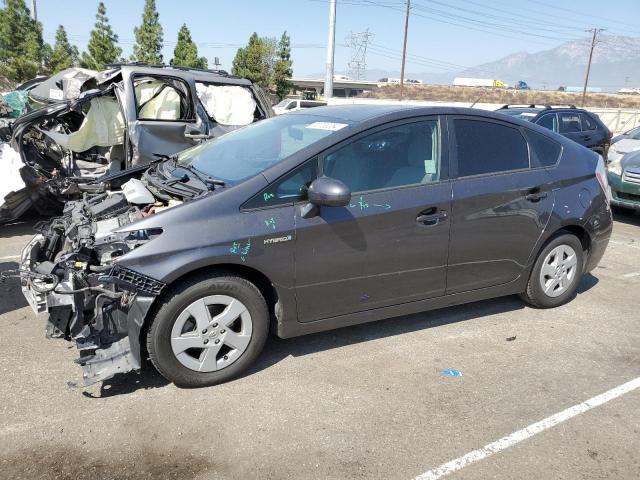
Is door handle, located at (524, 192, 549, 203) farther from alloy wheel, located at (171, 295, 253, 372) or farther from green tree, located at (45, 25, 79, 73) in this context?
green tree, located at (45, 25, 79, 73)

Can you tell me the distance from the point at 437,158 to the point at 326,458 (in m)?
2.23

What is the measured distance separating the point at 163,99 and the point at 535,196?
4.95 m

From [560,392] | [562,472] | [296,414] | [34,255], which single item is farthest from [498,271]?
[34,255]

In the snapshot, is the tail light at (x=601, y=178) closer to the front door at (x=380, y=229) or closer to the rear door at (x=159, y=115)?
the front door at (x=380, y=229)

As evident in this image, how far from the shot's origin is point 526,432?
2910 mm

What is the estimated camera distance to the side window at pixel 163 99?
6688mm

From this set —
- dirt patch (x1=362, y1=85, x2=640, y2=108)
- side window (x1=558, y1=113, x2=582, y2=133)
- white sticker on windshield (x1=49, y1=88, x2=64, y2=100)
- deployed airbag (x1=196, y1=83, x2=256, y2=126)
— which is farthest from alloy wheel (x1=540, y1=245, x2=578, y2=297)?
dirt patch (x1=362, y1=85, x2=640, y2=108)

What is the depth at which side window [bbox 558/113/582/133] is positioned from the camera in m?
11.2

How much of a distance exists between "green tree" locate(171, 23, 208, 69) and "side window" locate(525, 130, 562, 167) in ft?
115

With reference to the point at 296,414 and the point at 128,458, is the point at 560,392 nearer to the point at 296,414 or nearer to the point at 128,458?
the point at 296,414

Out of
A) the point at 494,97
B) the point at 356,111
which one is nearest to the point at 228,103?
the point at 356,111

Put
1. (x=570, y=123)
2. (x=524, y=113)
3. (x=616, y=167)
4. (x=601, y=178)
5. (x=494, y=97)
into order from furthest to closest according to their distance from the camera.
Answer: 1. (x=494, y=97)
2. (x=570, y=123)
3. (x=524, y=113)
4. (x=616, y=167)
5. (x=601, y=178)

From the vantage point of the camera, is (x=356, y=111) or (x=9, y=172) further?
(x=9, y=172)

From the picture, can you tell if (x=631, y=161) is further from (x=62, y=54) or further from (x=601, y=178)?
(x=62, y=54)
